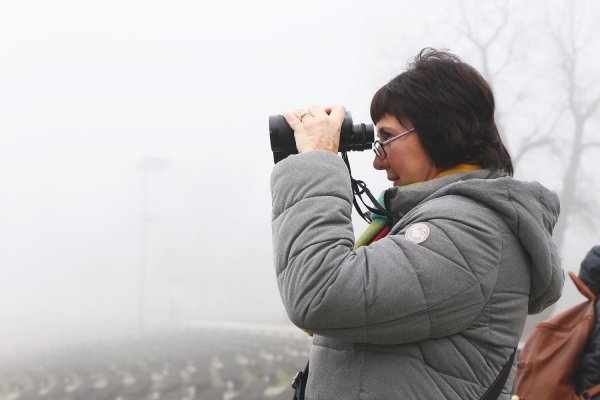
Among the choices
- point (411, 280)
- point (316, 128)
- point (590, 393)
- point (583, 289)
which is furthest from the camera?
point (583, 289)

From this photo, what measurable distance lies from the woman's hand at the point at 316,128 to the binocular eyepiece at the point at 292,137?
0.02m

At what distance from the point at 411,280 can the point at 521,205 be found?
269mm

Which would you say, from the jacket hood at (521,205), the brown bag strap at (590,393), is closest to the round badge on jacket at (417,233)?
the jacket hood at (521,205)

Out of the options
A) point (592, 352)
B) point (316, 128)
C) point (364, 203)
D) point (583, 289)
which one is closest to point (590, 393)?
point (592, 352)

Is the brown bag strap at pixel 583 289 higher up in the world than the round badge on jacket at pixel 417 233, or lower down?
lower down

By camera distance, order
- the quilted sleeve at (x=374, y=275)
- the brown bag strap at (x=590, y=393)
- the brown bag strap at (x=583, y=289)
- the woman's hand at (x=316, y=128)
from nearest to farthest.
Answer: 1. the quilted sleeve at (x=374, y=275)
2. the woman's hand at (x=316, y=128)
3. the brown bag strap at (x=590, y=393)
4. the brown bag strap at (x=583, y=289)

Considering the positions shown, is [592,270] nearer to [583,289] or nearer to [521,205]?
[583,289]

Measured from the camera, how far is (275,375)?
8.97m

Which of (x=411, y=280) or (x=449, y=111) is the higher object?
(x=449, y=111)

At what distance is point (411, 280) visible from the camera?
985 millimetres

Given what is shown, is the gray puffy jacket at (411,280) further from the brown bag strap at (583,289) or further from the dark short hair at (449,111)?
the brown bag strap at (583,289)

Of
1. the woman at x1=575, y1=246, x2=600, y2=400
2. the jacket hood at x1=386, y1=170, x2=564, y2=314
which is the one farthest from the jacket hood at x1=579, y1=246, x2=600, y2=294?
the jacket hood at x1=386, y1=170, x2=564, y2=314

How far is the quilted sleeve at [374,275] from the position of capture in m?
0.99

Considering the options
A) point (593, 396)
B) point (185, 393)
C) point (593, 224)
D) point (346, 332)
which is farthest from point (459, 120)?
point (593, 224)
